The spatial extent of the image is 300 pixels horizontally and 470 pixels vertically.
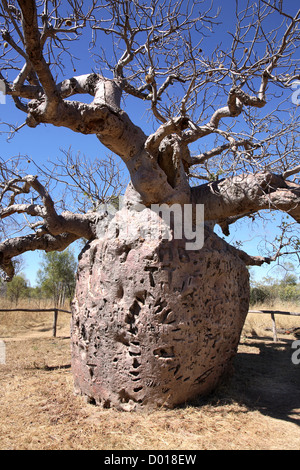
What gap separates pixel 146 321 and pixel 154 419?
83 centimetres

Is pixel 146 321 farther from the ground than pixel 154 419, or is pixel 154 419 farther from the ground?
pixel 146 321

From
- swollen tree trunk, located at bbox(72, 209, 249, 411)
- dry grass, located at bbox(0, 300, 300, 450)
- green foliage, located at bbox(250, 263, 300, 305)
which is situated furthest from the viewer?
green foliage, located at bbox(250, 263, 300, 305)

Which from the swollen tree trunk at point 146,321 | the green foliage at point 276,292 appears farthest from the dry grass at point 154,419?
the green foliage at point 276,292

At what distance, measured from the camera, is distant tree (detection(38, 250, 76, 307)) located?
54.7ft

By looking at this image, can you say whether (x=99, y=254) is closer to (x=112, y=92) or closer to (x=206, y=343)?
(x=206, y=343)

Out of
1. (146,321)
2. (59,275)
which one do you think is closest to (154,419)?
(146,321)

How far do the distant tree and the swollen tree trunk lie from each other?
13.7 m

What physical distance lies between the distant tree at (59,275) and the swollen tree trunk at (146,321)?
13685 mm

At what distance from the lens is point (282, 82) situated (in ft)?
11.0

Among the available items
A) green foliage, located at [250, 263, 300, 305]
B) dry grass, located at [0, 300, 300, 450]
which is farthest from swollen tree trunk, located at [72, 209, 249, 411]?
green foliage, located at [250, 263, 300, 305]

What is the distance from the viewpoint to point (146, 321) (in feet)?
9.85

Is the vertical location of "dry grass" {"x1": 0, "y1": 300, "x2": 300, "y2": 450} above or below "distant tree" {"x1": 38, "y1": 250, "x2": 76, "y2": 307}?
below

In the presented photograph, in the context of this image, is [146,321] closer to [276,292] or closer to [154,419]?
[154,419]

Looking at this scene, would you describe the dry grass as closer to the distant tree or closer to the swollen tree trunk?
the swollen tree trunk
